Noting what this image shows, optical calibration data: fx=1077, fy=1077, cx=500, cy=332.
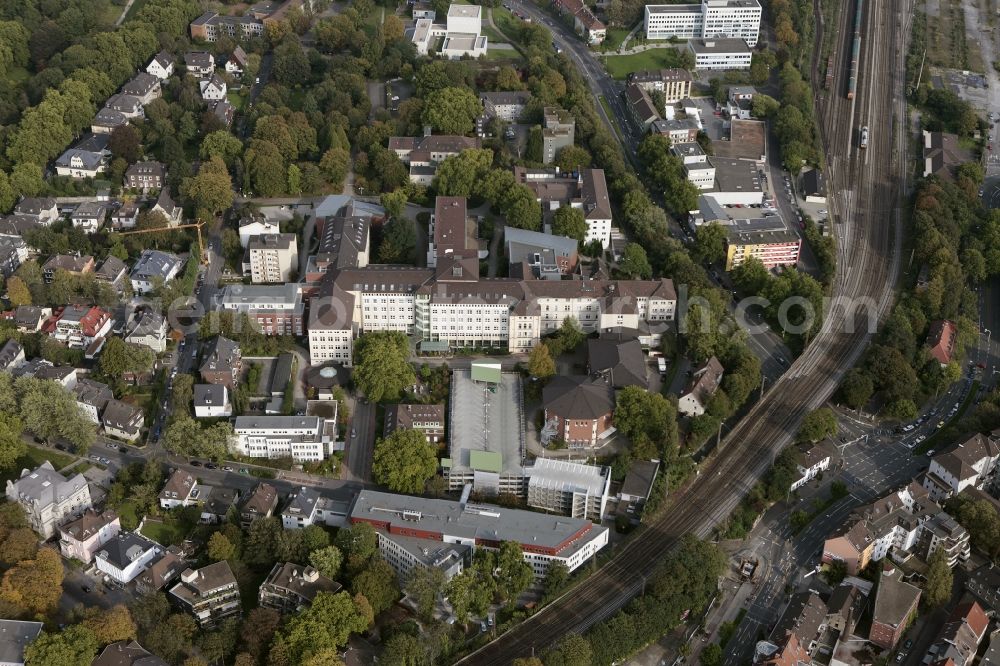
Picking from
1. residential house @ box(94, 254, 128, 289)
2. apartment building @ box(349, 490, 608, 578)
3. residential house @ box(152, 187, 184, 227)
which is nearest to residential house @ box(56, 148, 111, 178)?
residential house @ box(152, 187, 184, 227)

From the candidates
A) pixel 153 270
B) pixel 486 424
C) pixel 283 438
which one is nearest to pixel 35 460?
pixel 283 438

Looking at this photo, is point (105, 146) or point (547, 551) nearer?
point (547, 551)

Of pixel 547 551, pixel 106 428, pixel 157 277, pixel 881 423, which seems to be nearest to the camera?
pixel 547 551

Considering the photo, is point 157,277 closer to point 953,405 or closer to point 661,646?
point 661,646

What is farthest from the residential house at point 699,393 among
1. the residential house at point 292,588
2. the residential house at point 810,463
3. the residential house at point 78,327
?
the residential house at point 78,327

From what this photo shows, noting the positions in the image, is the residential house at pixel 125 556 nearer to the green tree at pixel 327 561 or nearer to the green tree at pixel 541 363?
the green tree at pixel 327 561

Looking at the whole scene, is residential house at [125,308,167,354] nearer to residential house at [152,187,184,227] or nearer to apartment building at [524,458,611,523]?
residential house at [152,187,184,227]

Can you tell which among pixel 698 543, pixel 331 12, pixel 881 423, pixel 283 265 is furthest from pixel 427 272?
pixel 331 12
